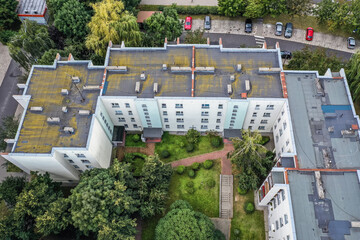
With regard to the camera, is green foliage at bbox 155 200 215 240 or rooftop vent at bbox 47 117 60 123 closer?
green foliage at bbox 155 200 215 240

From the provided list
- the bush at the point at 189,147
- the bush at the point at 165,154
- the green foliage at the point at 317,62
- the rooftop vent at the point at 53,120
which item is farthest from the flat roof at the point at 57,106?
the green foliage at the point at 317,62

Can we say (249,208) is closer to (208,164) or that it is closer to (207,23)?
(208,164)

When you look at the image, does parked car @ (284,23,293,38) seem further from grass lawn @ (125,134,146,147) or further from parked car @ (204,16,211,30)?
grass lawn @ (125,134,146,147)

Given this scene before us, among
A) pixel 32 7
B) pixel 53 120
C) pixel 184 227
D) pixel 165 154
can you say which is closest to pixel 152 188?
pixel 165 154

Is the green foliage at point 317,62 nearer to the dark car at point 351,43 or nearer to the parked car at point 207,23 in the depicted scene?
the dark car at point 351,43

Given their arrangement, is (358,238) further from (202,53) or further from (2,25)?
(2,25)

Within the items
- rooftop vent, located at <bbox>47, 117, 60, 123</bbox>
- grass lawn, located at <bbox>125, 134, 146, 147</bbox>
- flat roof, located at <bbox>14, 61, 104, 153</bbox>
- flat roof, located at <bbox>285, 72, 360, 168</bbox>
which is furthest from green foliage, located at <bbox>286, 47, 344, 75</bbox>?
rooftop vent, located at <bbox>47, 117, 60, 123</bbox>

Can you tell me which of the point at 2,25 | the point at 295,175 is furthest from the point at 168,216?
the point at 2,25
